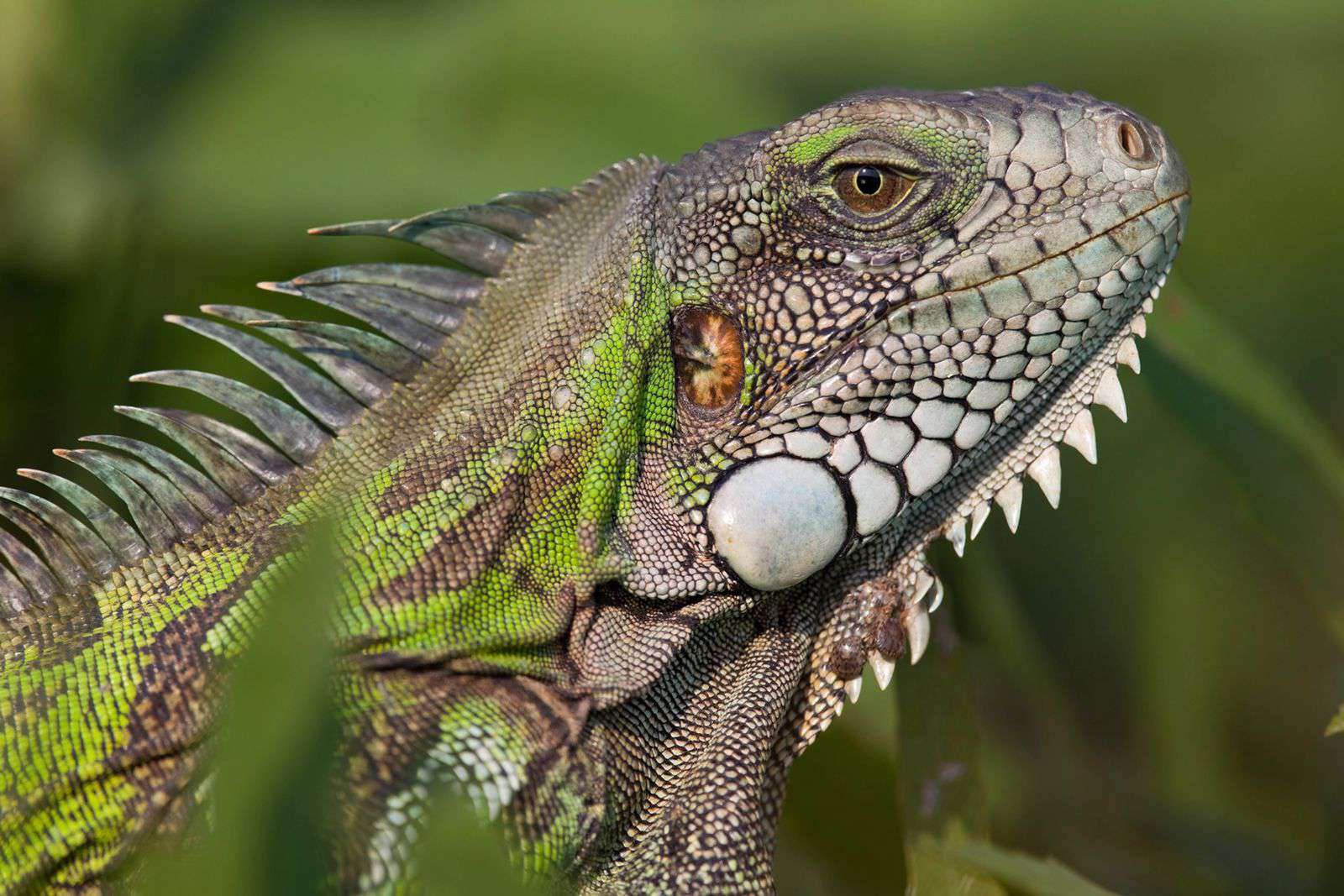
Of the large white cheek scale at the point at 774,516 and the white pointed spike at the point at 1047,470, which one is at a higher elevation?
the white pointed spike at the point at 1047,470

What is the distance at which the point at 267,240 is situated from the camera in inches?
142

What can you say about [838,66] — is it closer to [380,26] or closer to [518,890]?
[380,26]

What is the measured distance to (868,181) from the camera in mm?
2209

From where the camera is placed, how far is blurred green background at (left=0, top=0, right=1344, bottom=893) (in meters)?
2.91

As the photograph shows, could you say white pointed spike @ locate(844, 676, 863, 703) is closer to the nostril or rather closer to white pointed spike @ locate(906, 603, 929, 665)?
white pointed spike @ locate(906, 603, 929, 665)

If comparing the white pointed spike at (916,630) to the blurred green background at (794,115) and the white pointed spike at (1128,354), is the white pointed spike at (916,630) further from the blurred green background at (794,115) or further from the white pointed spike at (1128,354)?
the white pointed spike at (1128,354)

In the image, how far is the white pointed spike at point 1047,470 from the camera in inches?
91.4

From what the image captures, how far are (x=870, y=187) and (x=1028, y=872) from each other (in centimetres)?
120

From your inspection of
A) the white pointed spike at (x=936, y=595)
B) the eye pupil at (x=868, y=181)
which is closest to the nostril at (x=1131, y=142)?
the eye pupil at (x=868, y=181)

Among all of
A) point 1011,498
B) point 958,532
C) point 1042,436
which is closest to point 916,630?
point 958,532

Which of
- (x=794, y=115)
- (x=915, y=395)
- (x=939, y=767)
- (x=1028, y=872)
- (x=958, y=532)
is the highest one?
(x=794, y=115)

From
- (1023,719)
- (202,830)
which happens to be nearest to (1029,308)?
(202,830)

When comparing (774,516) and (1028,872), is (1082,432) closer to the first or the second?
(774,516)

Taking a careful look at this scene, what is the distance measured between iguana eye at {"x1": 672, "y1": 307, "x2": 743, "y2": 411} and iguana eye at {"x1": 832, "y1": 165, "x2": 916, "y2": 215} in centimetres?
31
